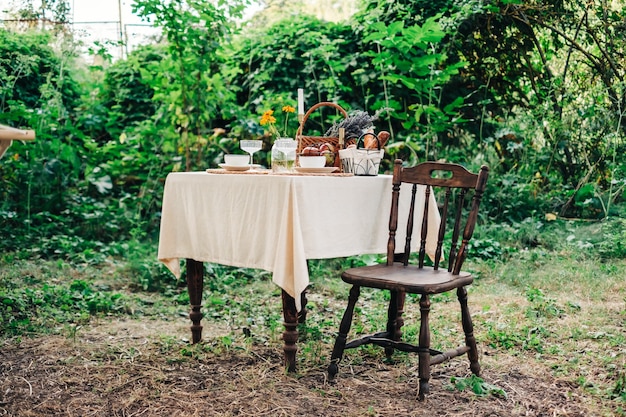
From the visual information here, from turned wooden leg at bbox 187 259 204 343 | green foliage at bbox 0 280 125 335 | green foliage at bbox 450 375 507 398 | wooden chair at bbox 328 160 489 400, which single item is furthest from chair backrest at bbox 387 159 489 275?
green foliage at bbox 0 280 125 335

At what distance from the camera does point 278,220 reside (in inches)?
109

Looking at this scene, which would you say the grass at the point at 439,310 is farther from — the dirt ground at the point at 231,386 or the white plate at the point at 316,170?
the white plate at the point at 316,170

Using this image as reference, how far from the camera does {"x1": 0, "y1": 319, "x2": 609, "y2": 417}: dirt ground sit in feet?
8.64

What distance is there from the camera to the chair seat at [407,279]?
263cm

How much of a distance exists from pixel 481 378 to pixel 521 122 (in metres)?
4.02

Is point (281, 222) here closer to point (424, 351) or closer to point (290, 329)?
point (290, 329)

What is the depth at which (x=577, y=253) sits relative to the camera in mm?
5184

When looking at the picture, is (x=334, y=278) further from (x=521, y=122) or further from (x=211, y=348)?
(x=521, y=122)

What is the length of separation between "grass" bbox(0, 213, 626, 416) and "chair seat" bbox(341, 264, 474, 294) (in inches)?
18.4

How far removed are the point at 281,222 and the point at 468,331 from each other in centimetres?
96

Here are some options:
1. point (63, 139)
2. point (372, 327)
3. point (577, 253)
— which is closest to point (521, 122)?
point (577, 253)

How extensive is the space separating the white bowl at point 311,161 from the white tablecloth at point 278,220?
14 centimetres

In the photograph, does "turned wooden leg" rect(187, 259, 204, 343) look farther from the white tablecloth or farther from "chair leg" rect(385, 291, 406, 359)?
"chair leg" rect(385, 291, 406, 359)

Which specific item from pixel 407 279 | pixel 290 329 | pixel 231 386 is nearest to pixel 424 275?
pixel 407 279
